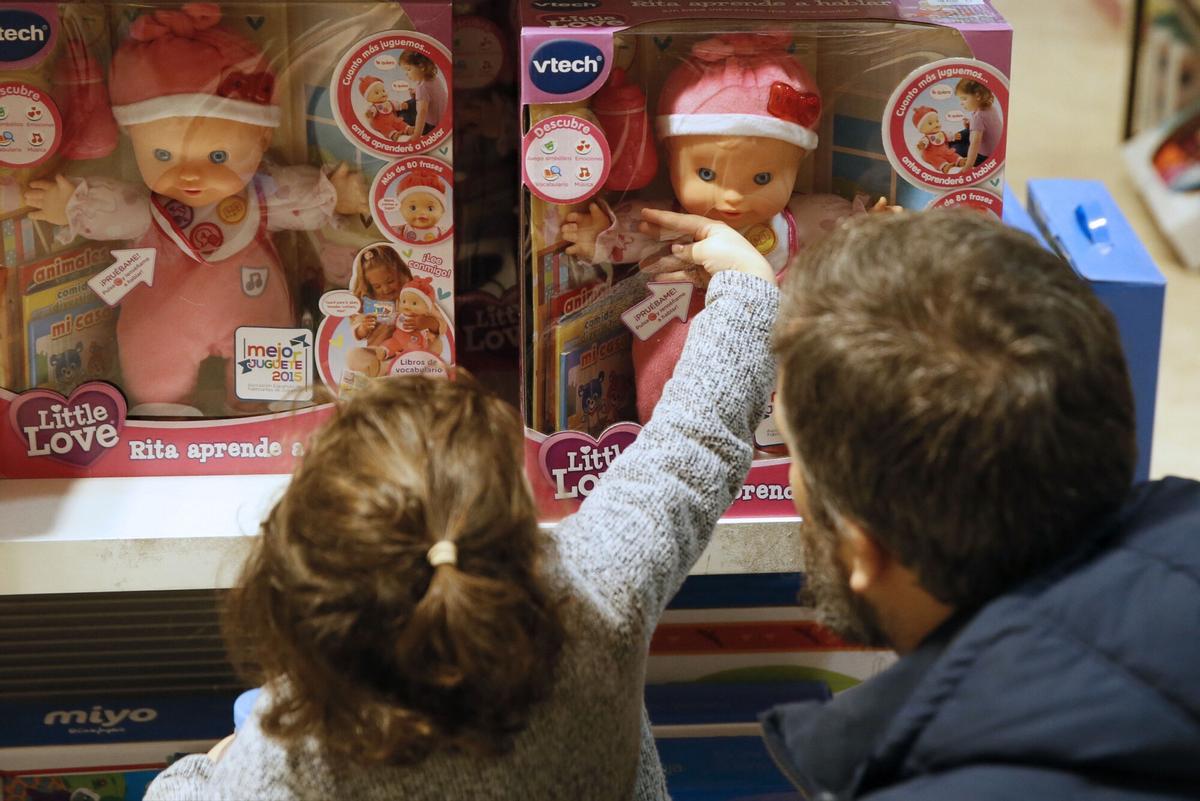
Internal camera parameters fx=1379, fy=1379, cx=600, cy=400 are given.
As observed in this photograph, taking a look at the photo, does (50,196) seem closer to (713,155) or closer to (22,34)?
(22,34)

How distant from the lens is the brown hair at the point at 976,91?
0.94 meters

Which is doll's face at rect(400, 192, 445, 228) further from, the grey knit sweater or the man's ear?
the man's ear

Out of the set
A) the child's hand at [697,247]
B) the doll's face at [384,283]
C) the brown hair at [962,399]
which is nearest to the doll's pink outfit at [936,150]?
the child's hand at [697,247]

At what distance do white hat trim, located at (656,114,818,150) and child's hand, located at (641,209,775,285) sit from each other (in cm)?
6

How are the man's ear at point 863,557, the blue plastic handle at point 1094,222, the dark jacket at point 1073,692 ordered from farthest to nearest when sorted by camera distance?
the blue plastic handle at point 1094,222
the man's ear at point 863,557
the dark jacket at point 1073,692

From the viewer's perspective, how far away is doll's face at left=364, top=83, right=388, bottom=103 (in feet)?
3.07

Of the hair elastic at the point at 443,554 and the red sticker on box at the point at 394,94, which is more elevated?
the red sticker on box at the point at 394,94

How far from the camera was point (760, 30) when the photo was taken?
3.14 ft

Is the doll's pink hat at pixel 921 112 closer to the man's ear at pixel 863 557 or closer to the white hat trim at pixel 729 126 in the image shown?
the white hat trim at pixel 729 126

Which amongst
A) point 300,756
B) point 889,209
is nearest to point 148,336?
point 300,756

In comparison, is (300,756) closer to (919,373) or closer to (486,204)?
(919,373)

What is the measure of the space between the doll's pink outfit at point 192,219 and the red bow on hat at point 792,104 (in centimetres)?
32

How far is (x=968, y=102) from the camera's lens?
94 cm

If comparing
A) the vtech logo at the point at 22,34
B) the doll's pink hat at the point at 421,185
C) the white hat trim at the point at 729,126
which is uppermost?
the vtech logo at the point at 22,34
